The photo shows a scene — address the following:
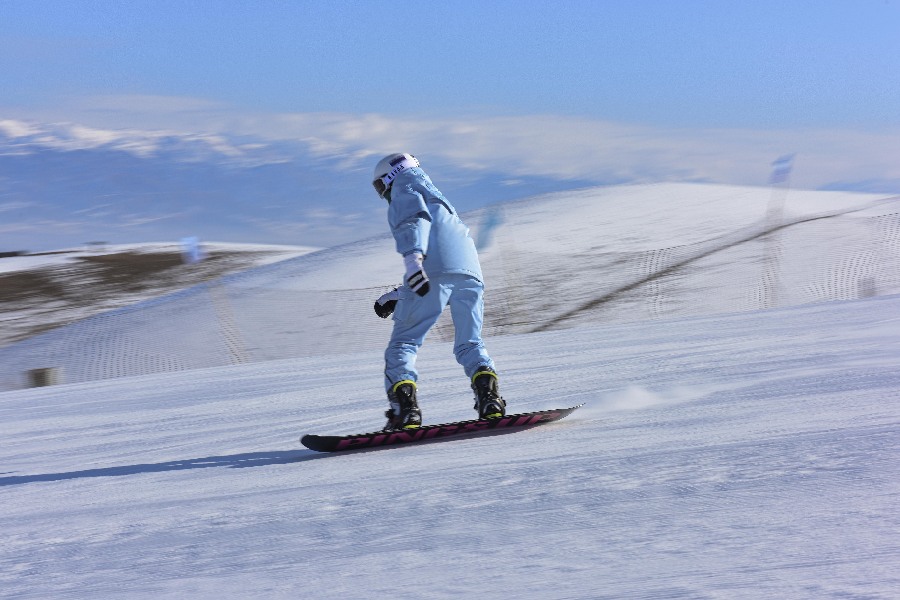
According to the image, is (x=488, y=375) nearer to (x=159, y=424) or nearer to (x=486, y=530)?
(x=486, y=530)

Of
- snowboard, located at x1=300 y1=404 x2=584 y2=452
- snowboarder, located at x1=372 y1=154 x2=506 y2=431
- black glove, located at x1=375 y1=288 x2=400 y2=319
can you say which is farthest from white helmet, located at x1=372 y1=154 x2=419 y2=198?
snowboard, located at x1=300 y1=404 x2=584 y2=452

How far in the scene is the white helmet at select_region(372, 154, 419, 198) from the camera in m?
6.22

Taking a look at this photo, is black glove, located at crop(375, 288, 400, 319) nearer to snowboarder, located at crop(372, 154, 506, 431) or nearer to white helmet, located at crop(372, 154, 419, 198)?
snowboarder, located at crop(372, 154, 506, 431)

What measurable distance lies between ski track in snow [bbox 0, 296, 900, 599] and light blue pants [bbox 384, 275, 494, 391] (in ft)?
2.13

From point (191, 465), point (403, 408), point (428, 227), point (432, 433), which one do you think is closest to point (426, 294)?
point (428, 227)

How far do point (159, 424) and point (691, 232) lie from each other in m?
23.7

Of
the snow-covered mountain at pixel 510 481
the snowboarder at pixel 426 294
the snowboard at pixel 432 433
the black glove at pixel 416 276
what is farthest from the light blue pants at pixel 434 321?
the snow-covered mountain at pixel 510 481

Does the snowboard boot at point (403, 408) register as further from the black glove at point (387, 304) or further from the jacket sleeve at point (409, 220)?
the jacket sleeve at point (409, 220)

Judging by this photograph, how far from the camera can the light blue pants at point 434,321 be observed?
6082mm

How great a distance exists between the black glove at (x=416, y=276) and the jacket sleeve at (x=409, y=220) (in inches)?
2.6

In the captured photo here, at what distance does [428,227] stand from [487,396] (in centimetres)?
104

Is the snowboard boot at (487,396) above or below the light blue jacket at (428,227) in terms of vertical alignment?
below

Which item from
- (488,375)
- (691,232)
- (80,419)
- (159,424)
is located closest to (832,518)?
(488,375)

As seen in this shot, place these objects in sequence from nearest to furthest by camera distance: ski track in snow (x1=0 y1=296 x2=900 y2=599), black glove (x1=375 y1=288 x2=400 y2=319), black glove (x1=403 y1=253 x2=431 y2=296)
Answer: ski track in snow (x1=0 y1=296 x2=900 y2=599), black glove (x1=403 y1=253 x2=431 y2=296), black glove (x1=375 y1=288 x2=400 y2=319)
